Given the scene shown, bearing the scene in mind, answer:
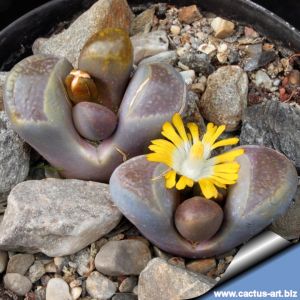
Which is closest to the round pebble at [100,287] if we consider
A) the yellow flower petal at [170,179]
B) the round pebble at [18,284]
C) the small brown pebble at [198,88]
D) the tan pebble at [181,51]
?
the round pebble at [18,284]

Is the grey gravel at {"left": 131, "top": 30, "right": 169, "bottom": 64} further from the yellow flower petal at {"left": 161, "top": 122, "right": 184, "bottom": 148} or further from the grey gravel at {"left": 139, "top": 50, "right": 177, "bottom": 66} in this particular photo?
the yellow flower petal at {"left": 161, "top": 122, "right": 184, "bottom": 148}

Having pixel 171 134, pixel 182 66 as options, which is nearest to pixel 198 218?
pixel 171 134

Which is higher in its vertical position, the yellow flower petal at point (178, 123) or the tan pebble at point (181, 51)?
the yellow flower petal at point (178, 123)

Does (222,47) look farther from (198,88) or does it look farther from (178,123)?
(178,123)

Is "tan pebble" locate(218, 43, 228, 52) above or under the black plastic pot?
under

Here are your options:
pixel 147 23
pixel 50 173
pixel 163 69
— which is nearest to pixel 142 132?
pixel 163 69

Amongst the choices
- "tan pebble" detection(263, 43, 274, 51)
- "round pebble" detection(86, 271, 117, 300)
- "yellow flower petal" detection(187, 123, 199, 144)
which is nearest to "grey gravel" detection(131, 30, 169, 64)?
"tan pebble" detection(263, 43, 274, 51)

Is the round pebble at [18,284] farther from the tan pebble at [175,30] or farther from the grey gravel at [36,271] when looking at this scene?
the tan pebble at [175,30]

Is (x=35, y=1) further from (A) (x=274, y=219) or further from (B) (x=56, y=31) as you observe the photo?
(A) (x=274, y=219)
